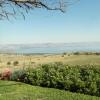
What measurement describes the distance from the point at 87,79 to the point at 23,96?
14.8ft

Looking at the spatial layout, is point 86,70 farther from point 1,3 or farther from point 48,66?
point 1,3

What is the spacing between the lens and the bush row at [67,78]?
22.8 m

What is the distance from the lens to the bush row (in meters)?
22.8

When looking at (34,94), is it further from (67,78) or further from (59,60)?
(59,60)

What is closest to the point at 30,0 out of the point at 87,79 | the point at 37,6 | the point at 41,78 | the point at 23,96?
the point at 37,6

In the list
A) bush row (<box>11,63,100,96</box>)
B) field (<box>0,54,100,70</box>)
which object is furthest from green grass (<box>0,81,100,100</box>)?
field (<box>0,54,100,70</box>)

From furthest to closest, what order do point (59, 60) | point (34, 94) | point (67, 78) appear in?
point (59, 60)
point (67, 78)
point (34, 94)

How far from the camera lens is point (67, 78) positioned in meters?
24.3

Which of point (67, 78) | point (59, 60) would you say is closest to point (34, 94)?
point (67, 78)

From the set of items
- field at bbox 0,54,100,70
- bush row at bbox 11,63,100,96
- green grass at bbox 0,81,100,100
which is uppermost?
bush row at bbox 11,63,100,96

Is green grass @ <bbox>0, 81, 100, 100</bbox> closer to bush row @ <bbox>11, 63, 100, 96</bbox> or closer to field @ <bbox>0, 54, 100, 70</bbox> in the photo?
bush row @ <bbox>11, 63, 100, 96</bbox>

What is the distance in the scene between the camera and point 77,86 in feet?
76.9

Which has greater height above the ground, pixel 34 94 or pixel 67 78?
pixel 67 78

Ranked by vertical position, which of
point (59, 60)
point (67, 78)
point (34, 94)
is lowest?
point (59, 60)
